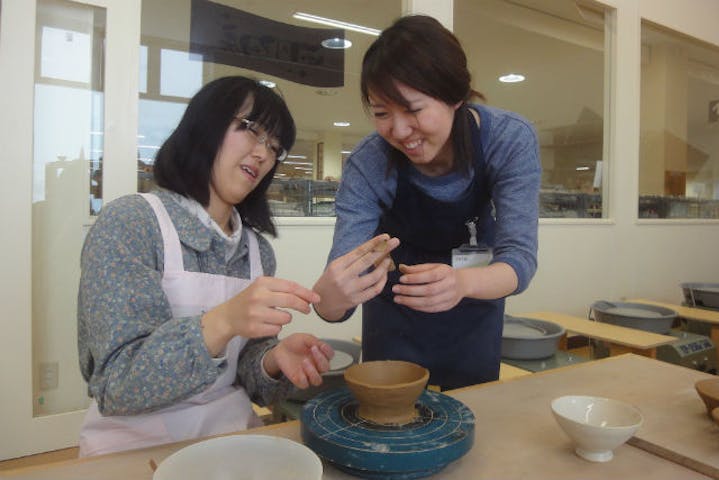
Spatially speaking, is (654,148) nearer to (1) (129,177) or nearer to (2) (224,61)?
(2) (224,61)

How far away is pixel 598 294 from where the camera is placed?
4.30 m

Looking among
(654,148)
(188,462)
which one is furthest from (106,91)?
(654,148)

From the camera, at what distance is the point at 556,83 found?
4551 millimetres

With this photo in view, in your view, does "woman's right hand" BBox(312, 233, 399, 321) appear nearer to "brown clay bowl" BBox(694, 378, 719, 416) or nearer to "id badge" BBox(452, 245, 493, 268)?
"id badge" BBox(452, 245, 493, 268)

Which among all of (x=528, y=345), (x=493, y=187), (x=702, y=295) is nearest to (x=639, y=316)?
(x=528, y=345)

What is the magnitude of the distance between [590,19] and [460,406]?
4.45m

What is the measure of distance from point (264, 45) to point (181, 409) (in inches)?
91.1

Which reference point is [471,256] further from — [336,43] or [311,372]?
[336,43]

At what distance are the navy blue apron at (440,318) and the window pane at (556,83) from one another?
2681 millimetres

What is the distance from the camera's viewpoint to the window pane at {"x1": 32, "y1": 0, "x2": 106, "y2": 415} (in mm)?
2400

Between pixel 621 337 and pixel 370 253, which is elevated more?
pixel 370 253

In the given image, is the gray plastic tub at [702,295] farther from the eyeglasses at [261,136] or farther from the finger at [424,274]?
the eyeglasses at [261,136]

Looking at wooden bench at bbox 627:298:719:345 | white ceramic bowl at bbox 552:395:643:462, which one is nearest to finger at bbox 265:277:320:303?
white ceramic bowl at bbox 552:395:643:462

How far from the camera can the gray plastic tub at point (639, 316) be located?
112 inches
